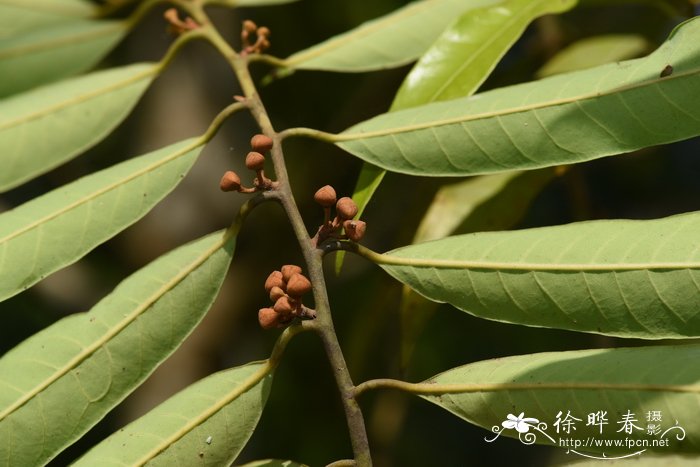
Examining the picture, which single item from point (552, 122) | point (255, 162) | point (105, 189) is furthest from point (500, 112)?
point (105, 189)

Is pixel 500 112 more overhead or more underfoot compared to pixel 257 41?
more underfoot

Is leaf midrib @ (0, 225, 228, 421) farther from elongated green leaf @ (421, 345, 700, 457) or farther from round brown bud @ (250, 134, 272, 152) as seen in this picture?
elongated green leaf @ (421, 345, 700, 457)

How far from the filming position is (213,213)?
2.43 meters

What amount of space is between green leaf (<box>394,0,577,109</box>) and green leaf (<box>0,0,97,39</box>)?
749 mm

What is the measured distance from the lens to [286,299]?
100 cm

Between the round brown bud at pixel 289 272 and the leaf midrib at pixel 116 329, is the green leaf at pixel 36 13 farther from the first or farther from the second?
the round brown bud at pixel 289 272

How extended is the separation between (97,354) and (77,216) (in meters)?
0.19

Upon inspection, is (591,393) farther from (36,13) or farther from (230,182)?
(36,13)

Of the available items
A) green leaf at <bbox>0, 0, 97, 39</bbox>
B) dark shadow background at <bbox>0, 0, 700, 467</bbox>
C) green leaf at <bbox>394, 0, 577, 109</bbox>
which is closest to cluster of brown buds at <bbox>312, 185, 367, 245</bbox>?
green leaf at <bbox>394, 0, 577, 109</bbox>

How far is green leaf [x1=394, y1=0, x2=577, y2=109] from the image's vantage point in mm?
1224

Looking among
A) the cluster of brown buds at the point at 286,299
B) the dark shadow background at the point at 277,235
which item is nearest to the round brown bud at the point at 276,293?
the cluster of brown buds at the point at 286,299

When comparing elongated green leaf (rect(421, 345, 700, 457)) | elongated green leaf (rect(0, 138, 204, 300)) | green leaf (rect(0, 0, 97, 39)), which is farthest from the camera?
green leaf (rect(0, 0, 97, 39))

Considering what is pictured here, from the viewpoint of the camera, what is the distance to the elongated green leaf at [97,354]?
0.99 meters

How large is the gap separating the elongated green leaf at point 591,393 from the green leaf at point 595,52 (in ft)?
2.39
